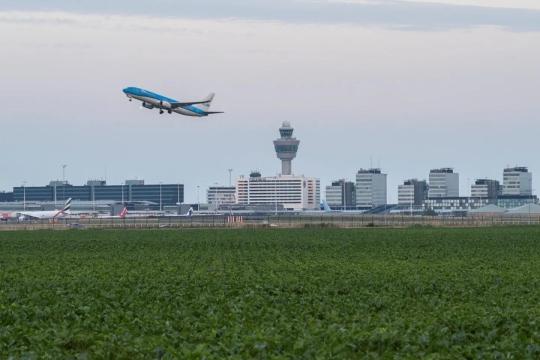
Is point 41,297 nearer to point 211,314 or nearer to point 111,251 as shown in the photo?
point 211,314

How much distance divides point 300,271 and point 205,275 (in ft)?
15.7

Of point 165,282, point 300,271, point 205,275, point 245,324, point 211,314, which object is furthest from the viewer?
point 300,271

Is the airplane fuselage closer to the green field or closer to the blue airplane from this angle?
the blue airplane

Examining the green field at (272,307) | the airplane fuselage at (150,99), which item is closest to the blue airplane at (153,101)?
the airplane fuselage at (150,99)

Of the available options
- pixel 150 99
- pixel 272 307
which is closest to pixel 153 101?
pixel 150 99

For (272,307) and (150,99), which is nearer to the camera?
(272,307)

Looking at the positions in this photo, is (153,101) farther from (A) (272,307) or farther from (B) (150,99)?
(A) (272,307)

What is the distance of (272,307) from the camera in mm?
33156

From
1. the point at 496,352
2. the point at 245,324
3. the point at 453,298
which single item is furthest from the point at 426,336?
the point at 453,298

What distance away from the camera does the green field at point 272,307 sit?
2444 centimetres

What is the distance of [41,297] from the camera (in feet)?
120

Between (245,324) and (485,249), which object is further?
(485,249)

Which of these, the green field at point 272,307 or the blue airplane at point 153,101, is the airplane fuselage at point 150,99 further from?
the green field at point 272,307

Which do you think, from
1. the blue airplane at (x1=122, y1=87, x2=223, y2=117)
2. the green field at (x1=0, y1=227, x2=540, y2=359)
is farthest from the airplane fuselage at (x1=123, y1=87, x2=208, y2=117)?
the green field at (x1=0, y1=227, x2=540, y2=359)
